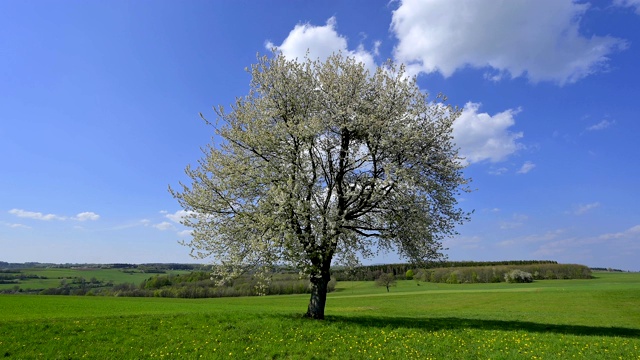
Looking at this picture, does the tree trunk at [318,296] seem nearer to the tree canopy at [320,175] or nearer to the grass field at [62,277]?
the tree canopy at [320,175]

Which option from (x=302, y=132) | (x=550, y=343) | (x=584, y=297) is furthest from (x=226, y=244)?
(x=584, y=297)

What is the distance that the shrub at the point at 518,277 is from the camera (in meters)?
110

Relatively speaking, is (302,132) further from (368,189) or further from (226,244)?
(226,244)

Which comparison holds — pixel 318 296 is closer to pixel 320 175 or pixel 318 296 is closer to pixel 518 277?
pixel 320 175

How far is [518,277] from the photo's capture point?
110125 millimetres

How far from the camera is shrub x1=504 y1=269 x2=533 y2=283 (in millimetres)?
109688

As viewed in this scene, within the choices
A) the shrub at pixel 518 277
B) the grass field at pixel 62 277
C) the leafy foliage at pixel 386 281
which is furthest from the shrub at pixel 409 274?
the grass field at pixel 62 277

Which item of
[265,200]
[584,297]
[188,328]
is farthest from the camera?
[584,297]

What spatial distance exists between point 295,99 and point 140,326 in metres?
15.5

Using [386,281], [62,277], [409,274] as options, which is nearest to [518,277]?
[409,274]

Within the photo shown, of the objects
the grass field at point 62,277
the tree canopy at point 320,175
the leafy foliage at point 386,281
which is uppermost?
the tree canopy at point 320,175

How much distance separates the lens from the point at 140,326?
64.6 ft

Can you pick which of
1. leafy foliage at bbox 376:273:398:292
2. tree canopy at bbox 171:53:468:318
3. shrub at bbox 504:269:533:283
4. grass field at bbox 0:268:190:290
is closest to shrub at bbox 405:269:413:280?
leafy foliage at bbox 376:273:398:292

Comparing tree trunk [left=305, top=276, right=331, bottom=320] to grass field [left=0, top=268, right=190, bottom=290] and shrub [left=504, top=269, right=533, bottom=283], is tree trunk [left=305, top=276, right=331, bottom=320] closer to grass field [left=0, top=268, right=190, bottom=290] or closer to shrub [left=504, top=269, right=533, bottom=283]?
shrub [left=504, top=269, right=533, bottom=283]
